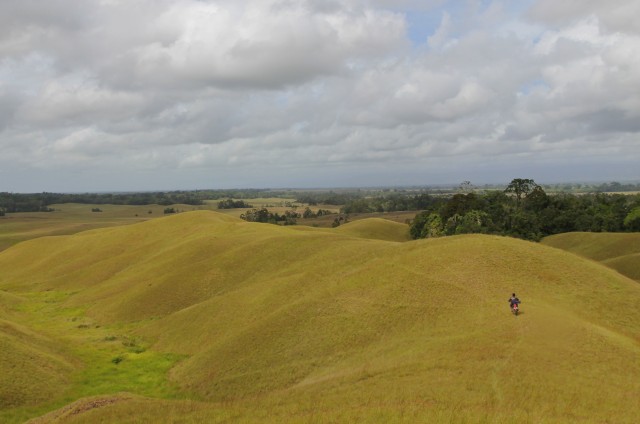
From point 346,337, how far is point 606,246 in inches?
3002

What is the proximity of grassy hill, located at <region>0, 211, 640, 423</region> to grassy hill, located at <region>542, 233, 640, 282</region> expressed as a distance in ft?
105

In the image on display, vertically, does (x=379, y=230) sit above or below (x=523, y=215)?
below

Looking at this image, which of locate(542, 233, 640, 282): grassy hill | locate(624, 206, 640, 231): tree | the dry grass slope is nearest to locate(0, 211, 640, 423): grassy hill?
locate(542, 233, 640, 282): grassy hill

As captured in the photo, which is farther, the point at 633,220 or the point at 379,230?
the point at 379,230

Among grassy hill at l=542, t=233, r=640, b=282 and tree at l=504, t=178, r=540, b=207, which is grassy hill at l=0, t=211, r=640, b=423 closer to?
grassy hill at l=542, t=233, r=640, b=282

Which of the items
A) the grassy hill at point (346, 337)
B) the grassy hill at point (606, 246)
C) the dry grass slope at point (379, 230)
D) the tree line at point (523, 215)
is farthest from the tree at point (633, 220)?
the grassy hill at point (346, 337)

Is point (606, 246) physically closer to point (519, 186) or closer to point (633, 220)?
A: point (633, 220)

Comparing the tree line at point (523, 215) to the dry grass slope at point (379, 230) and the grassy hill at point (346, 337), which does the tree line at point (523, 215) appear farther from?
the grassy hill at point (346, 337)

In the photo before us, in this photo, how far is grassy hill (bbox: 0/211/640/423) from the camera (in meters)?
22.4

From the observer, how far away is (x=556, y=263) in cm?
4416

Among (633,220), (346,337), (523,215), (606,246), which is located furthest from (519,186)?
(346,337)

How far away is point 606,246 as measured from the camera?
8819 cm

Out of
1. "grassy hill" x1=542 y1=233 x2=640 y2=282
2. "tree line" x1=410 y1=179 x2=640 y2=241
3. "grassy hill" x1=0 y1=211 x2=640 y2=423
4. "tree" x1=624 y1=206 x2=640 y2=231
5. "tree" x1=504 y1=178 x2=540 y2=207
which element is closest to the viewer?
"grassy hill" x1=0 y1=211 x2=640 y2=423

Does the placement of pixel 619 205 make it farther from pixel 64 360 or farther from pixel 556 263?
pixel 64 360
